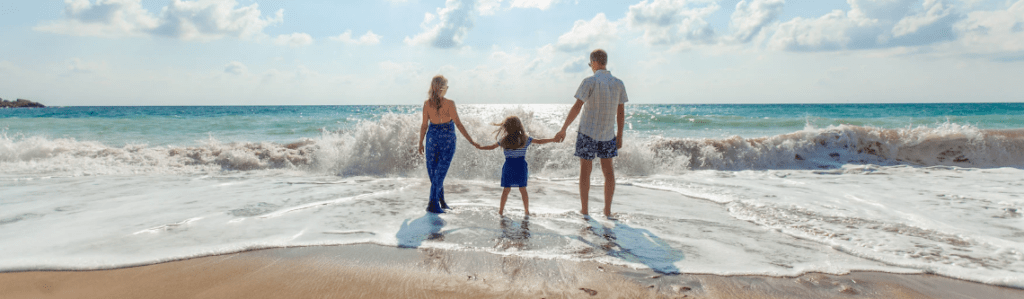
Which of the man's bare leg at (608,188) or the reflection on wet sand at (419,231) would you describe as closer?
the reflection on wet sand at (419,231)

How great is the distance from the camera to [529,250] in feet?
11.7

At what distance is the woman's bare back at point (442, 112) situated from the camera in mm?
4770

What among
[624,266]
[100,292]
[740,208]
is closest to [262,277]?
[100,292]

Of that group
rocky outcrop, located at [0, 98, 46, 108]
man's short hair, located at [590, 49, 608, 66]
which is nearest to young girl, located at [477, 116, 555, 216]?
man's short hair, located at [590, 49, 608, 66]

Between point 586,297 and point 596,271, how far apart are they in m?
0.45

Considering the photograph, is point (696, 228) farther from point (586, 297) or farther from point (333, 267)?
point (333, 267)

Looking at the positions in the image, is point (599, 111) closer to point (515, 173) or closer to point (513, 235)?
point (515, 173)

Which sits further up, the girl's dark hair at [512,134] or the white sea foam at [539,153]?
the girl's dark hair at [512,134]

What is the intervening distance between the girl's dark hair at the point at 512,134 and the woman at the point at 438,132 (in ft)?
1.22

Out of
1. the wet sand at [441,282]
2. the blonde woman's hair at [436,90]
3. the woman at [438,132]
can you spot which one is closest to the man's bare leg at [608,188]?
the woman at [438,132]

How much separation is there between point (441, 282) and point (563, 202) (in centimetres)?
298

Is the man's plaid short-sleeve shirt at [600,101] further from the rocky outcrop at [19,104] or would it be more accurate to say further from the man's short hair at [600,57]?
the rocky outcrop at [19,104]

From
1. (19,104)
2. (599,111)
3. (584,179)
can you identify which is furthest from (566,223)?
(19,104)

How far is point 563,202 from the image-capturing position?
5.70 meters
